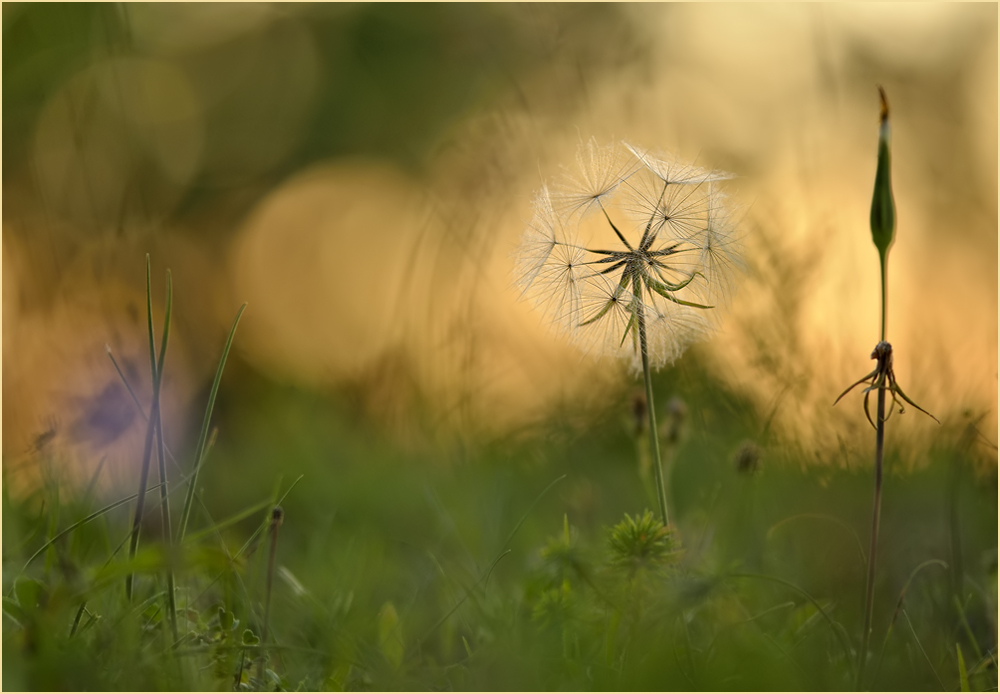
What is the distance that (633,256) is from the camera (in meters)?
1.64

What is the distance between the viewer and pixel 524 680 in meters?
1.49

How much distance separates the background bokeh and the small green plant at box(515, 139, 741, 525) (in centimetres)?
8

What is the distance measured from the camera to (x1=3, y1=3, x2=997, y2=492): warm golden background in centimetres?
282

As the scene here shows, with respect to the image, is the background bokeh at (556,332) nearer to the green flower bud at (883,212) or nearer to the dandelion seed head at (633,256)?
the dandelion seed head at (633,256)

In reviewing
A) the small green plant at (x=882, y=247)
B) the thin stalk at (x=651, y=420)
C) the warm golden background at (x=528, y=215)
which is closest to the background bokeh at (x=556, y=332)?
the warm golden background at (x=528, y=215)

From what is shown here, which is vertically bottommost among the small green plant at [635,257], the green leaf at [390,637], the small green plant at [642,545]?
the green leaf at [390,637]

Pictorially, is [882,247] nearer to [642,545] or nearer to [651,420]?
[651,420]

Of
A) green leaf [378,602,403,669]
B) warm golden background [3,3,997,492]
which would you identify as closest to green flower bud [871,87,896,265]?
warm golden background [3,3,997,492]

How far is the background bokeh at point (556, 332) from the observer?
2533 millimetres

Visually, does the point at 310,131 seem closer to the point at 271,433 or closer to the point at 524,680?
the point at 271,433

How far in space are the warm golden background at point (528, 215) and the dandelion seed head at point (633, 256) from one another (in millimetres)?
99

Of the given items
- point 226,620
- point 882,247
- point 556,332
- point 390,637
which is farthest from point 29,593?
point 882,247

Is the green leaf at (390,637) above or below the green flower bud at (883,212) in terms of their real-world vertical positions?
below

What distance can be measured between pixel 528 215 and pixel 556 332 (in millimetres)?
349
